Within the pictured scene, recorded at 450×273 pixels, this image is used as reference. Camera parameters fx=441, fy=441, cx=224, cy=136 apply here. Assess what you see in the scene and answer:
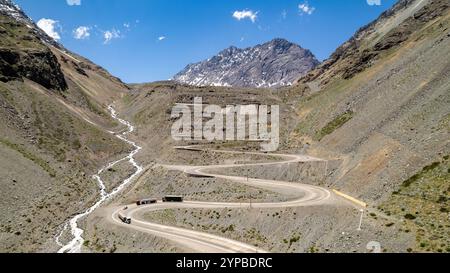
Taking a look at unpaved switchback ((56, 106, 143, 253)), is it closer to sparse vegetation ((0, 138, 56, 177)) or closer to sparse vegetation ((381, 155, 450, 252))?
sparse vegetation ((0, 138, 56, 177))

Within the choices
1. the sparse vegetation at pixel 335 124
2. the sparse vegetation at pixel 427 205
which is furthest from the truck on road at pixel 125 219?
the sparse vegetation at pixel 335 124

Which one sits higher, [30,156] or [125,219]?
[30,156]

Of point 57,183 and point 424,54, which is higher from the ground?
point 424,54

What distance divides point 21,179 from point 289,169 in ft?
149

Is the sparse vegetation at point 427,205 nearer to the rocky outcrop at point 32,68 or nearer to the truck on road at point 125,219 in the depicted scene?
the truck on road at point 125,219

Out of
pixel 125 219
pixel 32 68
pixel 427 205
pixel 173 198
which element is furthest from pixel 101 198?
pixel 32 68

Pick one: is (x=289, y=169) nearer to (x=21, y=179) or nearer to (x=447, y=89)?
(x=447, y=89)

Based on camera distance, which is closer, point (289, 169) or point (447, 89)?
point (447, 89)

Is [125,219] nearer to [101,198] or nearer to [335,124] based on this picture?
[101,198]

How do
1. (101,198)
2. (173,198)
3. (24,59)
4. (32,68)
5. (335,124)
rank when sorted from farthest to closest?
1. (32,68)
2. (24,59)
3. (335,124)
4. (101,198)
5. (173,198)

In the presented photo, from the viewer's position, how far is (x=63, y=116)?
10994cm
